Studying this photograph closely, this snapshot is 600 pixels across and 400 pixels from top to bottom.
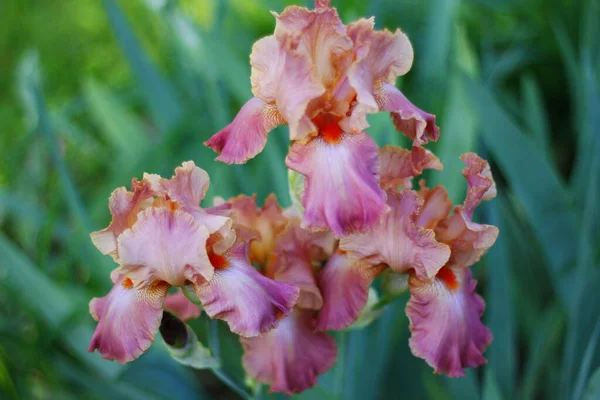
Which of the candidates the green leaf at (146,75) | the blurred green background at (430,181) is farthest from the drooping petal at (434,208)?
the green leaf at (146,75)

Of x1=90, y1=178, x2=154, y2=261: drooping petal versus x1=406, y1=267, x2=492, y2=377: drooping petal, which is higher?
x1=90, y1=178, x2=154, y2=261: drooping petal

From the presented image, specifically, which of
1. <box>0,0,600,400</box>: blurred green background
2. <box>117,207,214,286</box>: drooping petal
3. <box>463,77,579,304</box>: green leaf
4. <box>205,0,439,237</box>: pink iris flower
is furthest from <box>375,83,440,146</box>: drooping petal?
<box>463,77,579,304</box>: green leaf

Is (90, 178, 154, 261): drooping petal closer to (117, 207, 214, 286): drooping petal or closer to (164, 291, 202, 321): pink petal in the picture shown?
(117, 207, 214, 286): drooping petal

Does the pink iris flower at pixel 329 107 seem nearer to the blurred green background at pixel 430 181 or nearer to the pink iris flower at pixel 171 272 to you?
the pink iris flower at pixel 171 272

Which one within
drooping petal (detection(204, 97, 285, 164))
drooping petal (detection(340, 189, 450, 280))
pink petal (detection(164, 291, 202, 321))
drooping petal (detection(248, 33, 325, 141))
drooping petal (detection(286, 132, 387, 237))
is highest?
drooping petal (detection(248, 33, 325, 141))

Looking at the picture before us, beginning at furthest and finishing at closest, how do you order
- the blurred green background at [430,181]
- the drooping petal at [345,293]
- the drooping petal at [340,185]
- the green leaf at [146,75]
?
1. the green leaf at [146,75]
2. the blurred green background at [430,181]
3. the drooping petal at [345,293]
4. the drooping petal at [340,185]

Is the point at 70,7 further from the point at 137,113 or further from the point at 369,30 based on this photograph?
the point at 369,30
